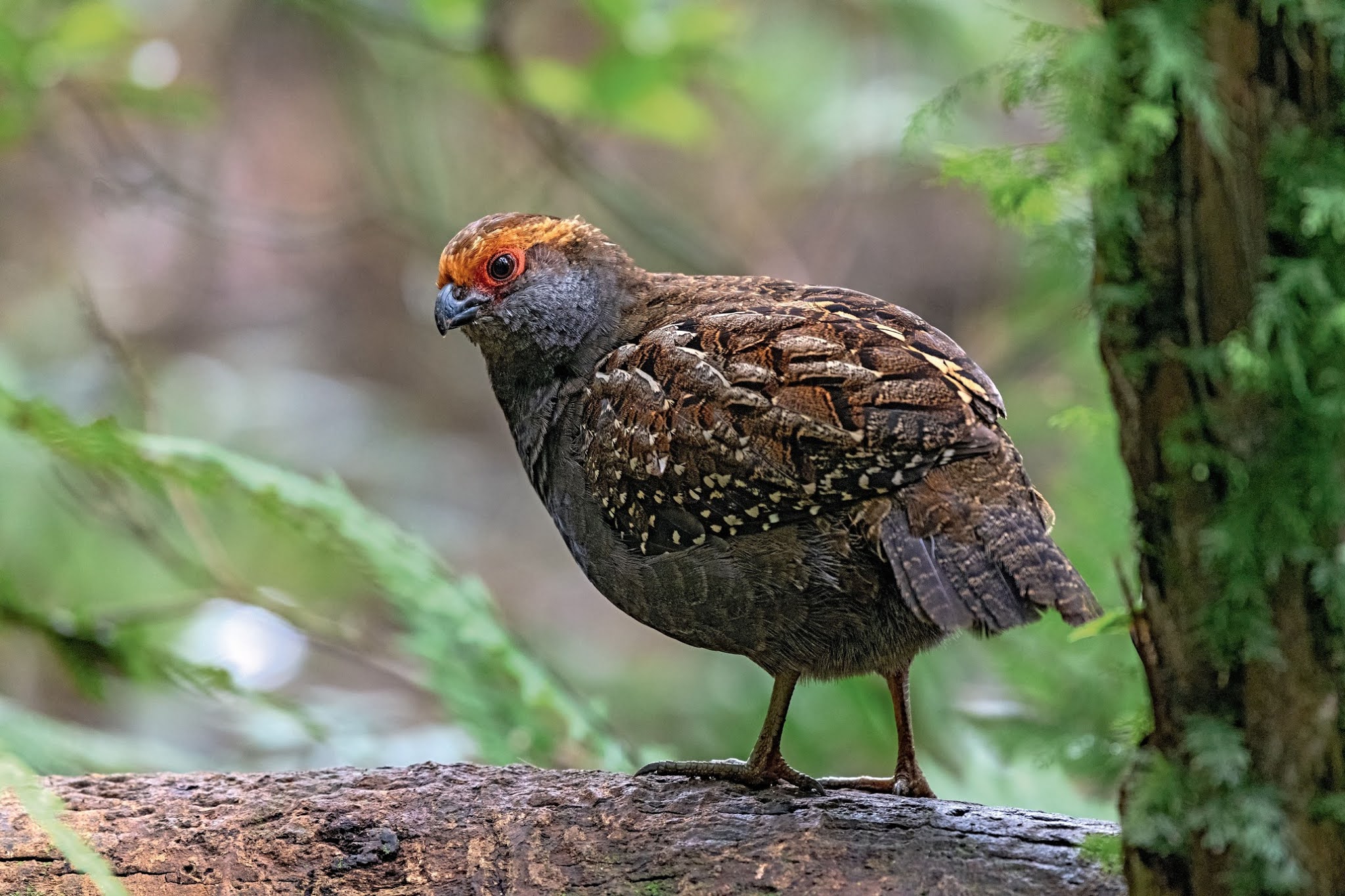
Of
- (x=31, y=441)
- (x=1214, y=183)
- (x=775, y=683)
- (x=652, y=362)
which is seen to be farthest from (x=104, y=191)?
Result: (x=1214, y=183)

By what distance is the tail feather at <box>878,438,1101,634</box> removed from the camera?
2.58m

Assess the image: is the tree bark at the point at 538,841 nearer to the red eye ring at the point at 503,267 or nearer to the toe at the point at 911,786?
the toe at the point at 911,786

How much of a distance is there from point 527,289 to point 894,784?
188 cm

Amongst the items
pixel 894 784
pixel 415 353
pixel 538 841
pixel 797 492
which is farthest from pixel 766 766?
pixel 415 353

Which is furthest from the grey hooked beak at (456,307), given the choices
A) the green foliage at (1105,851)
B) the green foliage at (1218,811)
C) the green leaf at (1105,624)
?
the green foliage at (1218,811)

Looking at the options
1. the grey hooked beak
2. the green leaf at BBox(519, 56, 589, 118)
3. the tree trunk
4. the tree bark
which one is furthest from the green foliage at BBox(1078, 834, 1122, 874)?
the green leaf at BBox(519, 56, 589, 118)

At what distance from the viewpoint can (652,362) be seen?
325 centimetres

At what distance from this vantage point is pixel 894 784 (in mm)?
3350

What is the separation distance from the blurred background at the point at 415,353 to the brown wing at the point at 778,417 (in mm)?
407

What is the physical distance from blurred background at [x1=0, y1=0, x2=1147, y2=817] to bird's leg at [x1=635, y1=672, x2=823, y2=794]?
730 millimetres

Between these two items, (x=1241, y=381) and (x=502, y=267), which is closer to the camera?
(x=1241, y=381)

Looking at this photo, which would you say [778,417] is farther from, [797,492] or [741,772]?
[741,772]

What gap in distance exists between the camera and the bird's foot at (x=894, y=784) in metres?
3.33

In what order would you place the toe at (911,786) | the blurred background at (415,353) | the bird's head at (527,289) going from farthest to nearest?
the blurred background at (415,353) → the bird's head at (527,289) → the toe at (911,786)
